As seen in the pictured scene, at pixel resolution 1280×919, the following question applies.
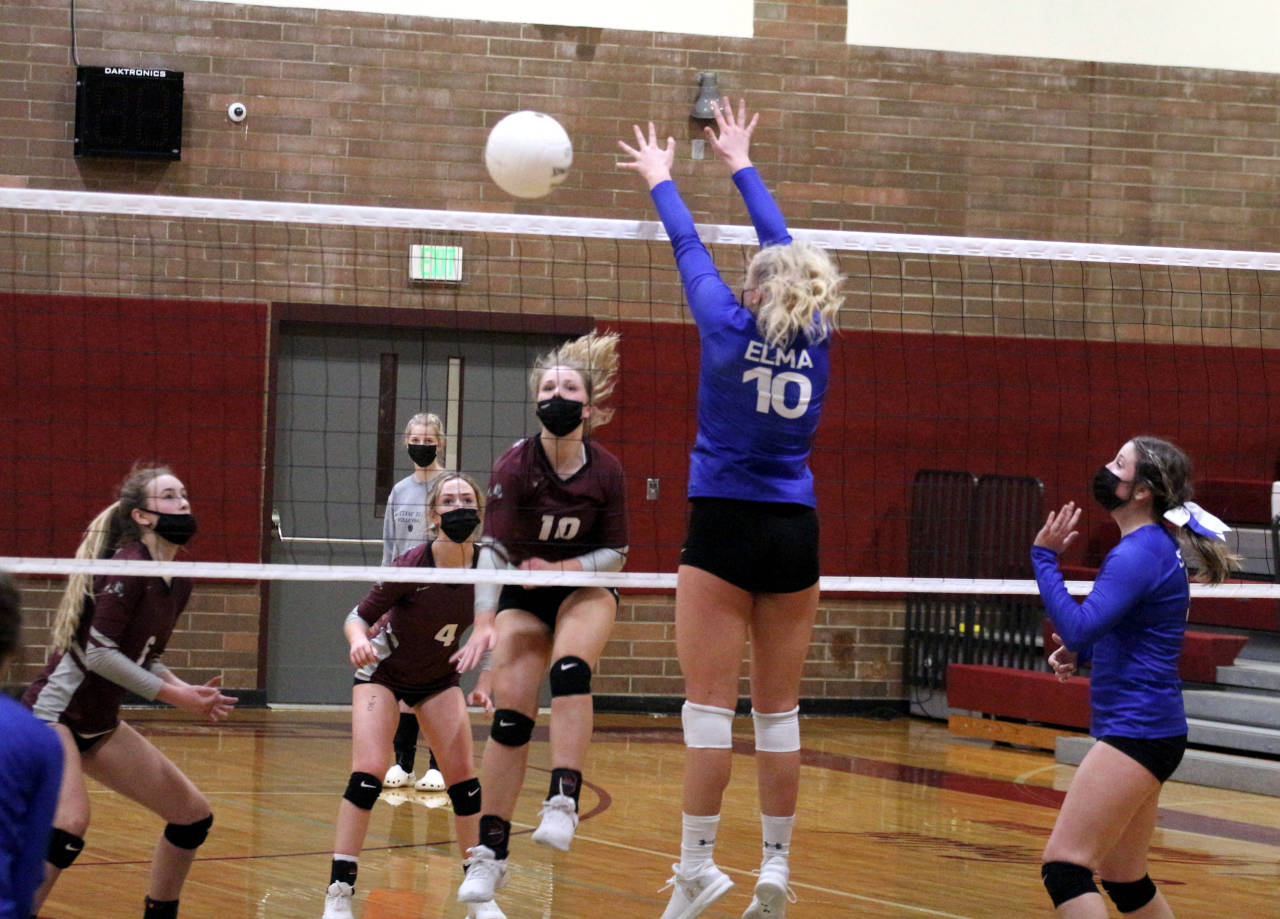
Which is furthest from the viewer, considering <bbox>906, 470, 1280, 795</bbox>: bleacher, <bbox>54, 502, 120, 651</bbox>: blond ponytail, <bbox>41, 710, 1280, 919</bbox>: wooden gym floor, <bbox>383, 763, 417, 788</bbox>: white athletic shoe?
<bbox>906, 470, 1280, 795</bbox>: bleacher

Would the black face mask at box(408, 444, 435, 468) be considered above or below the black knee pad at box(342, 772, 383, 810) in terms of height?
above

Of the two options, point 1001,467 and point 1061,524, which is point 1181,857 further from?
point 1001,467

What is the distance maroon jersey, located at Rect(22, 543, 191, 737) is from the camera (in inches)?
190

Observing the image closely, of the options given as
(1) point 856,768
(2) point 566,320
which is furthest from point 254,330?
(1) point 856,768

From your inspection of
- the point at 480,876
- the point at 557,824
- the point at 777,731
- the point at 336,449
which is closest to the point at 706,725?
Answer: the point at 777,731

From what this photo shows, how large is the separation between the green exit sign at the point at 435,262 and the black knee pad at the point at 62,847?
6938 mm

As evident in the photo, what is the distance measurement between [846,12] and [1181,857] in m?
6.85

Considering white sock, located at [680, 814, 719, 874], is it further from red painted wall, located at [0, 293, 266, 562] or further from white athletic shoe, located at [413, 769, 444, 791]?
red painted wall, located at [0, 293, 266, 562]

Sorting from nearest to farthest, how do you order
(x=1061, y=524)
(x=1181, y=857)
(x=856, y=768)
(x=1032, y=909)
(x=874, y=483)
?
(x=1061, y=524), (x=1032, y=909), (x=1181, y=857), (x=856, y=768), (x=874, y=483)

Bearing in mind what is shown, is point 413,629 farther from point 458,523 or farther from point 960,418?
point 960,418

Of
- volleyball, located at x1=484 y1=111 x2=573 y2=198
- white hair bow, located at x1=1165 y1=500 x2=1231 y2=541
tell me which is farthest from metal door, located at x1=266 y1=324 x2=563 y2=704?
white hair bow, located at x1=1165 y1=500 x2=1231 y2=541

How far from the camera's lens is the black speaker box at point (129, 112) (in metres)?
10.7

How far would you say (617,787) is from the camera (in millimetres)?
8797

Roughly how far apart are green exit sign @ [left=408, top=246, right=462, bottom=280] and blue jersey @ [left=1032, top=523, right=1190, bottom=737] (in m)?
7.34
